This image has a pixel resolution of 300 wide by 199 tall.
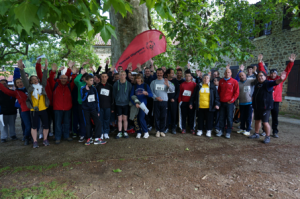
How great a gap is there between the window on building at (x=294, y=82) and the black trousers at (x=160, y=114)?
9.13 m

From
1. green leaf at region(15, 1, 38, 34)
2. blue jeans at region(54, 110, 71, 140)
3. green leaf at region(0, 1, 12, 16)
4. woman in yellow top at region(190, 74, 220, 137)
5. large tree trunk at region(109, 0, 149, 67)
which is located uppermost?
large tree trunk at region(109, 0, 149, 67)

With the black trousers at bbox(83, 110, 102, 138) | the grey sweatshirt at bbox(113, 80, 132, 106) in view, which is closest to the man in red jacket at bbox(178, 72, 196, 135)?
the grey sweatshirt at bbox(113, 80, 132, 106)

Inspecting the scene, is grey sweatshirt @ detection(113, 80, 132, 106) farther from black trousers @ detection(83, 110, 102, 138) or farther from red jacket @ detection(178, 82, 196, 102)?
red jacket @ detection(178, 82, 196, 102)

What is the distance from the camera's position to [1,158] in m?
4.25

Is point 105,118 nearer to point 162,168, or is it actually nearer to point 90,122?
point 90,122

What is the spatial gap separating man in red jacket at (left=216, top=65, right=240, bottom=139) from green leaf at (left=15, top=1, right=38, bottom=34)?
5148 millimetres

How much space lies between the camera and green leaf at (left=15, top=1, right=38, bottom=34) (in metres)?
1.44

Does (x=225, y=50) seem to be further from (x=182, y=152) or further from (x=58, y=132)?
(x=58, y=132)

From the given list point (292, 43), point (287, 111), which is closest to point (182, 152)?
point (287, 111)

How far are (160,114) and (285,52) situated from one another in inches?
390

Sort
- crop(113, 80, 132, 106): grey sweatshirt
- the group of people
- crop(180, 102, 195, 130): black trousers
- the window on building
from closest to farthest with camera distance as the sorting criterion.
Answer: the group of people → crop(113, 80, 132, 106): grey sweatshirt → crop(180, 102, 195, 130): black trousers → the window on building

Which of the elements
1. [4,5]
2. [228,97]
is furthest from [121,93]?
[4,5]

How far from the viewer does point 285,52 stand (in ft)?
36.1

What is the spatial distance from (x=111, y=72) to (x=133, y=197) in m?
4.35
